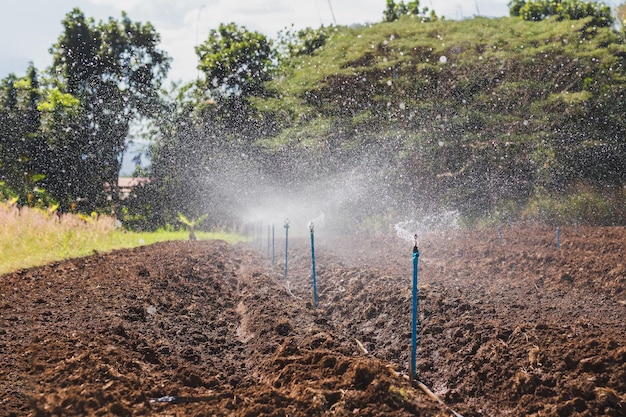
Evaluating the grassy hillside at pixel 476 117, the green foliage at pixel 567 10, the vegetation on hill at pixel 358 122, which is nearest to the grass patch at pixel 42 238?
the vegetation on hill at pixel 358 122

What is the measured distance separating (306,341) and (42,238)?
8.41m

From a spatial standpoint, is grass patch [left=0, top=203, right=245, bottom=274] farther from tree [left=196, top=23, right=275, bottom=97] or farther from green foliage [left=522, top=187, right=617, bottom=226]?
tree [left=196, top=23, right=275, bottom=97]

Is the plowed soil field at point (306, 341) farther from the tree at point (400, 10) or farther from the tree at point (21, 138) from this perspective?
the tree at point (400, 10)

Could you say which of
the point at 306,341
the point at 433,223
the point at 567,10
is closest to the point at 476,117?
the point at 433,223

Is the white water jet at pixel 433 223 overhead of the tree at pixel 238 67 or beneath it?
beneath

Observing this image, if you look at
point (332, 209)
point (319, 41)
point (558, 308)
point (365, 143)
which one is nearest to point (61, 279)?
point (558, 308)

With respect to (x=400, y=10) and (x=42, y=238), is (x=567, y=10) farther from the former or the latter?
(x=42, y=238)

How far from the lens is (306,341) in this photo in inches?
255

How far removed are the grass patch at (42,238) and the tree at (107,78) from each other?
695 inches

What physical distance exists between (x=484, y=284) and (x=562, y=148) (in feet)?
46.8

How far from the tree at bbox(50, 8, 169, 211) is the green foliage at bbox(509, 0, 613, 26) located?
875 inches

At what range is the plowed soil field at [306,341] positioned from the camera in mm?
4570

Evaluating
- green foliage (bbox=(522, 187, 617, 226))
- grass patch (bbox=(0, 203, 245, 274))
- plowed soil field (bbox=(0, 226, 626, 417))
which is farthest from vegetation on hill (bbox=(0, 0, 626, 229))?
plowed soil field (bbox=(0, 226, 626, 417))

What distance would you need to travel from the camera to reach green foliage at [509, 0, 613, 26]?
3522cm
